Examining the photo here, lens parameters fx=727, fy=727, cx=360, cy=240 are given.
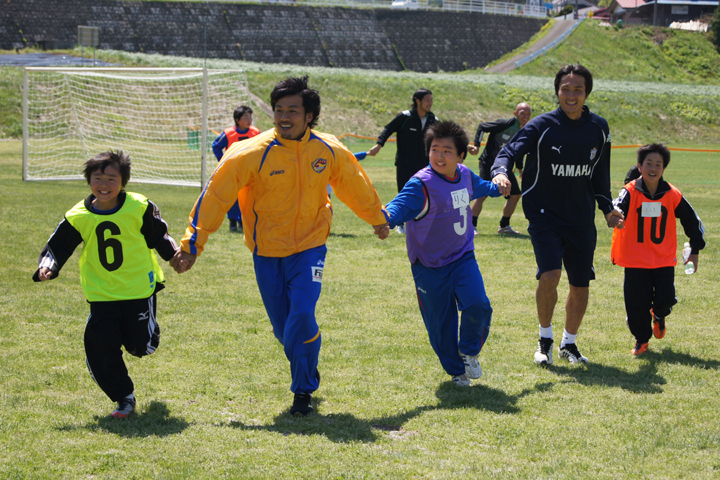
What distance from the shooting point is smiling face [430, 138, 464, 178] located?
16.7ft

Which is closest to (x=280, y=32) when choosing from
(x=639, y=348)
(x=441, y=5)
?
(x=441, y=5)

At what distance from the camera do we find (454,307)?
5180mm

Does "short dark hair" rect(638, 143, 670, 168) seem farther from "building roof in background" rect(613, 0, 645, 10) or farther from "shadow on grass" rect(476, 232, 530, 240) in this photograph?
"building roof in background" rect(613, 0, 645, 10)

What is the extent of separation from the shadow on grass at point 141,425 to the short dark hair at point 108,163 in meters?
1.45

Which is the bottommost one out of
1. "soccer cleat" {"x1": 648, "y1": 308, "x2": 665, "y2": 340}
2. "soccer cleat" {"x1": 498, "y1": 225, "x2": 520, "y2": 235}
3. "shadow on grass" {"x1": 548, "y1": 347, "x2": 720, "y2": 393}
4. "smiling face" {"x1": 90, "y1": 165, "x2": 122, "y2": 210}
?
"shadow on grass" {"x1": 548, "y1": 347, "x2": 720, "y2": 393}

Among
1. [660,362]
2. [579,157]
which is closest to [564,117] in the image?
[579,157]

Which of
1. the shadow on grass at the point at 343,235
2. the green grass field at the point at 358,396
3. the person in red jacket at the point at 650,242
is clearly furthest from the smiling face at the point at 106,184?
the shadow on grass at the point at 343,235

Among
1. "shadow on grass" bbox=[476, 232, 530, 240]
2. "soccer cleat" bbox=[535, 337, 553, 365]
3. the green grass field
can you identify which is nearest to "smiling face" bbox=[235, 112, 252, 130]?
the green grass field

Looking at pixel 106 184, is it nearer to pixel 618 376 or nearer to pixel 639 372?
pixel 618 376

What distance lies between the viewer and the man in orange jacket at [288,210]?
4.48 m

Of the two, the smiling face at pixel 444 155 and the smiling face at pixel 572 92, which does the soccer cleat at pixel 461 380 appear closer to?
the smiling face at pixel 444 155

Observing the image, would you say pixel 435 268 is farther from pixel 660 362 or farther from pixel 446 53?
pixel 446 53

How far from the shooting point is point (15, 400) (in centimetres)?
462

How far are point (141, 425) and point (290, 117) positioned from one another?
205 cm
